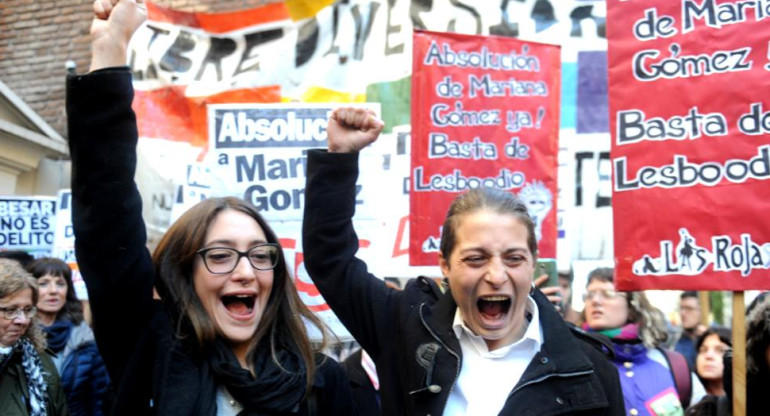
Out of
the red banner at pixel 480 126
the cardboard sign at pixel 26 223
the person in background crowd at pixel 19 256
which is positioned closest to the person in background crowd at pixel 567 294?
the red banner at pixel 480 126

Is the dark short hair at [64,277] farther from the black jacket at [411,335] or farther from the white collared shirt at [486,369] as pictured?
the white collared shirt at [486,369]

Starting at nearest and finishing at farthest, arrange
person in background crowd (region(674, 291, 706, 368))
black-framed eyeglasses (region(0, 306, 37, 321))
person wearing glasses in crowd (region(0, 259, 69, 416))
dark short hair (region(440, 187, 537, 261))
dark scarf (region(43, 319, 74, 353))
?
dark short hair (region(440, 187, 537, 261)) < person wearing glasses in crowd (region(0, 259, 69, 416)) < black-framed eyeglasses (region(0, 306, 37, 321)) < dark scarf (region(43, 319, 74, 353)) < person in background crowd (region(674, 291, 706, 368))

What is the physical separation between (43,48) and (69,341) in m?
9.14

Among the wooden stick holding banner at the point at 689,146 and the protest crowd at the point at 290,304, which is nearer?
the protest crowd at the point at 290,304

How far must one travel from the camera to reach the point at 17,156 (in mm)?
11523

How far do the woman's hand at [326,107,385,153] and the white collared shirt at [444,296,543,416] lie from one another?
1.93 ft

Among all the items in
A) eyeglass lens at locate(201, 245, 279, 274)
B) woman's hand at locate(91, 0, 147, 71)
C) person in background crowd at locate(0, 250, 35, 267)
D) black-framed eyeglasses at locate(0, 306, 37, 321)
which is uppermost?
woman's hand at locate(91, 0, 147, 71)

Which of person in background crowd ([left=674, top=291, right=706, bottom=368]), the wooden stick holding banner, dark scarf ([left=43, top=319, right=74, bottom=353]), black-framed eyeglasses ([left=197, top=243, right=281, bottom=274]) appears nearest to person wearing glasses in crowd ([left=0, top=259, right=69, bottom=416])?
dark scarf ([left=43, top=319, right=74, bottom=353])

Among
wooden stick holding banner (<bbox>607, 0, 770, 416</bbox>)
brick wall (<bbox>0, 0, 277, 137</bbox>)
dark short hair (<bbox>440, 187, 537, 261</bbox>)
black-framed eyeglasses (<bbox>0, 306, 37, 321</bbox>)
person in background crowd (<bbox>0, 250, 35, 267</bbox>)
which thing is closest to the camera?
dark short hair (<bbox>440, 187, 537, 261</bbox>)

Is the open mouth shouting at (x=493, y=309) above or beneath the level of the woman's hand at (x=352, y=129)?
beneath

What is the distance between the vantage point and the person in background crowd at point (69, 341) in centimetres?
522

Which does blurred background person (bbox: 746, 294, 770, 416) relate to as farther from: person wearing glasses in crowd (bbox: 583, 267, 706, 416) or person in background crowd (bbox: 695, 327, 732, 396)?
person in background crowd (bbox: 695, 327, 732, 396)

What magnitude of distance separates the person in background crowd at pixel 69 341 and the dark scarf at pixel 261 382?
283 cm

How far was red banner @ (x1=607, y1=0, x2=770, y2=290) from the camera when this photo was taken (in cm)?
388
